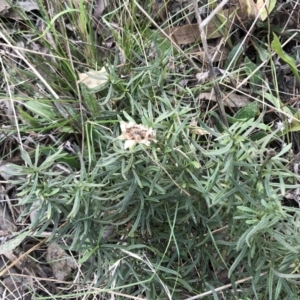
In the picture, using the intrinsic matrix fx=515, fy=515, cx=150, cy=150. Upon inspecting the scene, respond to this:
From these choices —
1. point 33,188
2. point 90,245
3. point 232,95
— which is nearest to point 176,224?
point 90,245

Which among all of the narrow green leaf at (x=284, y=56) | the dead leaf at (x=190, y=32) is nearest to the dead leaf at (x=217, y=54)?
the dead leaf at (x=190, y=32)

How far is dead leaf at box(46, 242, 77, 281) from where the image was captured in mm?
1396

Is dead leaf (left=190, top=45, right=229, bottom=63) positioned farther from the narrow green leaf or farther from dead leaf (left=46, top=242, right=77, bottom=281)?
dead leaf (left=46, top=242, right=77, bottom=281)

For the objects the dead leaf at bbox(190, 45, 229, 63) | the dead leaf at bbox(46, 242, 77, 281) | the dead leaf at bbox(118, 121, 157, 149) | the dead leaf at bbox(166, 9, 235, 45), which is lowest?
the dead leaf at bbox(46, 242, 77, 281)

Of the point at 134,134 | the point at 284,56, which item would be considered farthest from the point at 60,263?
the point at 284,56

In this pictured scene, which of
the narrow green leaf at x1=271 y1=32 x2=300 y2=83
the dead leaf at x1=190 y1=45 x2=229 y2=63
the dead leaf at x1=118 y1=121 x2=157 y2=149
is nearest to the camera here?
the dead leaf at x1=118 y1=121 x2=157 y2=149

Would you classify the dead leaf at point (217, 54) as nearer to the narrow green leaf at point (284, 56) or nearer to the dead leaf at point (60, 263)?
→ the narrow green leaf at point (284, 56)

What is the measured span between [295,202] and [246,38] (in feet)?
1.57

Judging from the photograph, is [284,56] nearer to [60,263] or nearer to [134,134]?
[134,134]

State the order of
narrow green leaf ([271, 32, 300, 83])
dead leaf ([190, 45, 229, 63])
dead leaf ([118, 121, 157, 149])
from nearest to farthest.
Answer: dead leaf ([118, 121, 157, 149])
narrow green leaf ([271, 32, 300, 83])
dead leaf ([190, 45, 229, 63])

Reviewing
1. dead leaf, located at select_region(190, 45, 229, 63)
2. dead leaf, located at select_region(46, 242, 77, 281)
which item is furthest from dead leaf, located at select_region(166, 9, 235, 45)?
dead leaf, located at select_region(46, 242, 77, 281)

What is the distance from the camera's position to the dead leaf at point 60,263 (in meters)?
1.40

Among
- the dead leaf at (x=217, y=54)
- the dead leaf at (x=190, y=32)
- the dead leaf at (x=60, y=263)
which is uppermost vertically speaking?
the dead leaf at (x=190, y=32)

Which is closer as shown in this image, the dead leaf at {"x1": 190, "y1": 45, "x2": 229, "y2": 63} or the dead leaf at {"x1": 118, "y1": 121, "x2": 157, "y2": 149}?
the dead leaf at {"x1": 118, "y1": 121, "x2": 157, "y2": 149}
